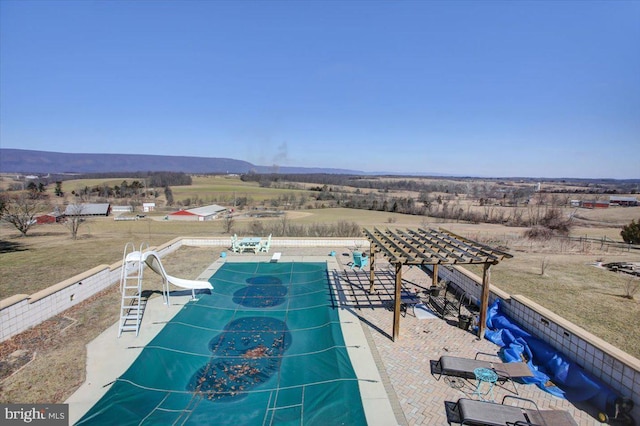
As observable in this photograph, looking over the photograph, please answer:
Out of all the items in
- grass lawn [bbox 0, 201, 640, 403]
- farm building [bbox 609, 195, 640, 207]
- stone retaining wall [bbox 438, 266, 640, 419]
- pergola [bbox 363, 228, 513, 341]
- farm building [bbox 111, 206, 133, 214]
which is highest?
farm building [bbox 609, 195, 640, 207]

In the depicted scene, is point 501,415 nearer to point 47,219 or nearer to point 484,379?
point 484,379

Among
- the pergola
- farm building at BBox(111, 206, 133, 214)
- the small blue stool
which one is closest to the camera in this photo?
the small blue stool

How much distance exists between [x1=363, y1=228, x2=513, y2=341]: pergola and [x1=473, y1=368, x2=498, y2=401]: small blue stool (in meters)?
2.26

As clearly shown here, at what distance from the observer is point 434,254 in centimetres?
939

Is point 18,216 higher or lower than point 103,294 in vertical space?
higher

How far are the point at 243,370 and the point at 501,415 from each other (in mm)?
5349

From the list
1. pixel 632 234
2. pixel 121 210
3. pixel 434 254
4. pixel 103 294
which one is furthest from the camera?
pixel 121 210

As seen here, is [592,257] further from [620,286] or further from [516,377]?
[516,377]

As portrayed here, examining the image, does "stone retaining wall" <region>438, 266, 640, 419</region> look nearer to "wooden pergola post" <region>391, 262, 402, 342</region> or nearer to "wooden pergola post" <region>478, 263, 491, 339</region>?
"wooden pergola post" <region>478, 263, 491, 339</region>

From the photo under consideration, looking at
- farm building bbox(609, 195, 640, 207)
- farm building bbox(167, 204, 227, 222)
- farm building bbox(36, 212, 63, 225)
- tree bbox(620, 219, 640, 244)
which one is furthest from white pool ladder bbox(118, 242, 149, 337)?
farm building bbox(609, 195, 640, 207)

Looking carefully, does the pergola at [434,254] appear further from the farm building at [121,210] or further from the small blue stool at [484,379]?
the farm building at [121,210]

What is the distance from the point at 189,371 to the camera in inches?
299

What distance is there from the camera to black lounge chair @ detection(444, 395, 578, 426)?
5.57 metres

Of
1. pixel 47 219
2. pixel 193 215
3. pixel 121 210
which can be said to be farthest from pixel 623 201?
pixel 47 219
